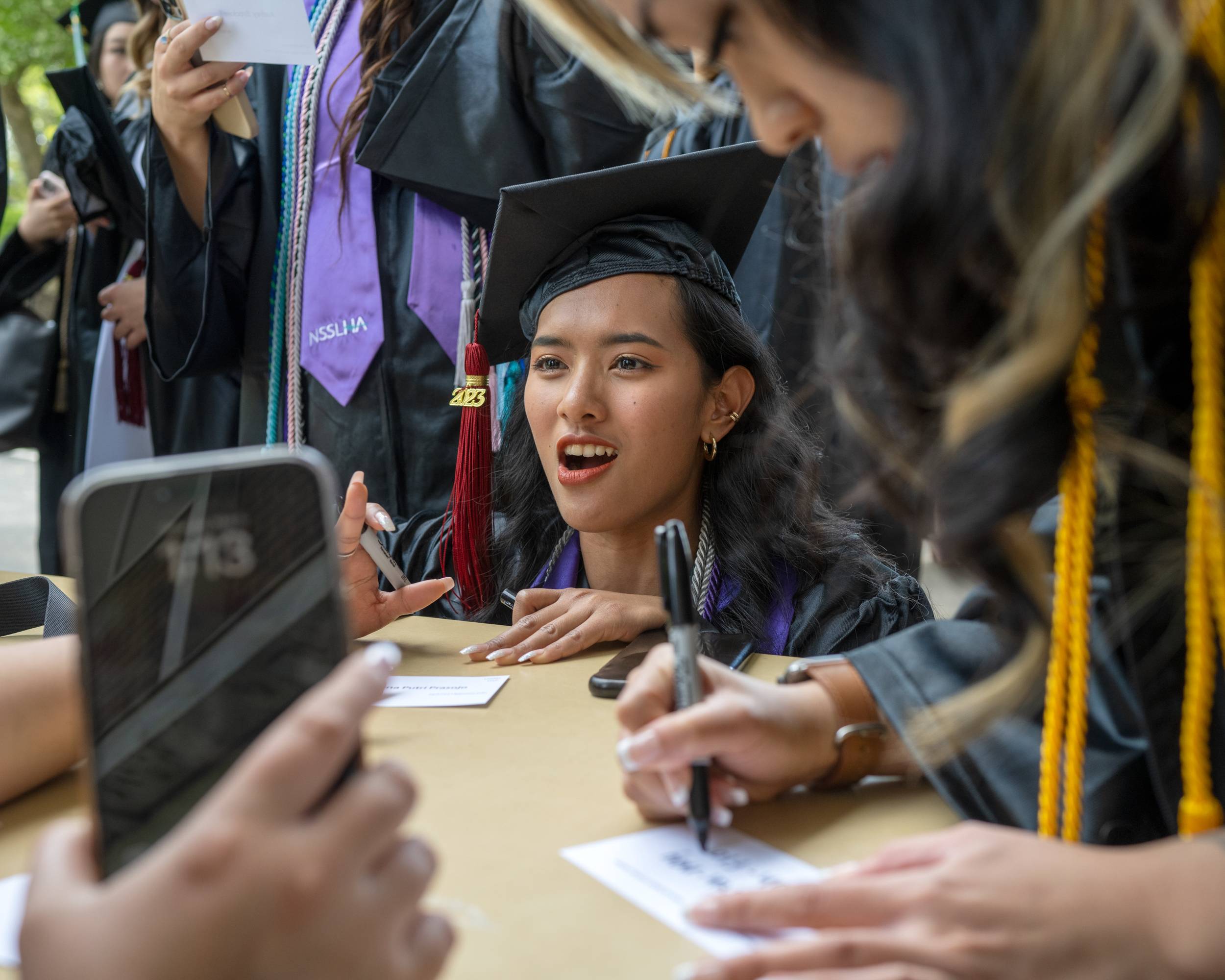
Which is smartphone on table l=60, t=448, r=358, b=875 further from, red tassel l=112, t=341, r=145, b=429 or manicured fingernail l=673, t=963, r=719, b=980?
red tassel l=112, t=341, r=145, b=429

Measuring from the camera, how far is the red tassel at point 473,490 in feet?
6.68

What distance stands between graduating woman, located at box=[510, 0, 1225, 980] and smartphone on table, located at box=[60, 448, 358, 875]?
315 mm

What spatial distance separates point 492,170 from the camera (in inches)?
85.0

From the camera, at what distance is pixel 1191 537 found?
2.28 ft

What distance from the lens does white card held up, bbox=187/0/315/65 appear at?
1.94 m

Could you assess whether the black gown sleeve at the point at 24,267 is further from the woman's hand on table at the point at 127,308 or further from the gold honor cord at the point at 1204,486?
the gold honor cord at the point at 1204,486

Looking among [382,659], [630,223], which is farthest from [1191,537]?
[630,223]

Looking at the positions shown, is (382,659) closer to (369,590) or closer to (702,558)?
(369,590)

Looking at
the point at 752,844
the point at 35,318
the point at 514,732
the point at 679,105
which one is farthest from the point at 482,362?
the point at 35,318

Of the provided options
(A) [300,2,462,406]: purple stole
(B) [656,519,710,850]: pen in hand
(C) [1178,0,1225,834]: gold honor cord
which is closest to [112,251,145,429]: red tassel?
(A) [300,2,462,406]: purple stole

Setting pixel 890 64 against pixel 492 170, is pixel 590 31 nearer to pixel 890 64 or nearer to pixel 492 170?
pixel 890 64

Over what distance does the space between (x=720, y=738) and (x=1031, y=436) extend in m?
0.34

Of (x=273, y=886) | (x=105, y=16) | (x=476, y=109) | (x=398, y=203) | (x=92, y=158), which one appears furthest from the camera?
(x=105, y=16)

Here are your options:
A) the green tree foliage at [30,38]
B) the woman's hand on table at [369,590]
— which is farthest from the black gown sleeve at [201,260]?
the green tree foliage at [30,38]
